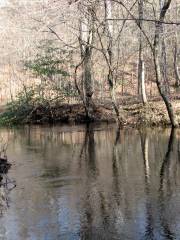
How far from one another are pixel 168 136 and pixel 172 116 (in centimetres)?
397

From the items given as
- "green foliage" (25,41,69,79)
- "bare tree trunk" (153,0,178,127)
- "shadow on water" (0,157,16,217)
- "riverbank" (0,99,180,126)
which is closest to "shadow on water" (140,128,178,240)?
"shadow on water" (0,157,16,217)

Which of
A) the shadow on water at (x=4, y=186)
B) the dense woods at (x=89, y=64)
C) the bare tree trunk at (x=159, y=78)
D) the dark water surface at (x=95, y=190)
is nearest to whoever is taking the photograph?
the dark water surface at (x=95, y=190)

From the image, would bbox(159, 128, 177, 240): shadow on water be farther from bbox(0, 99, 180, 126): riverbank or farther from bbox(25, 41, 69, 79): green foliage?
bbox(25, 41, 69, 79): green foliage

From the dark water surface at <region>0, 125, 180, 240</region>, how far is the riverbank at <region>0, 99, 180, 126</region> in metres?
5.57

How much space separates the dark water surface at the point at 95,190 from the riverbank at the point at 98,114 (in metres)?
5.57

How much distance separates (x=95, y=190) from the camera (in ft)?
46.7

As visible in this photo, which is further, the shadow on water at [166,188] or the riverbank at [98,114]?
the riverbank at [98,114]

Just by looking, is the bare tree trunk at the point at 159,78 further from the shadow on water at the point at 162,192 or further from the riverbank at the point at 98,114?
the shadow on water at the point at 162,192

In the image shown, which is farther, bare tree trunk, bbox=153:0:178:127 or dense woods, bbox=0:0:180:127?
dense woods, bbox=0:0:180:127

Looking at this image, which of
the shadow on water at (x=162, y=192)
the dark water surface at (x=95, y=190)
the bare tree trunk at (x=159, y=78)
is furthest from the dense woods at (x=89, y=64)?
the shadow on water at (x=162, y=192)

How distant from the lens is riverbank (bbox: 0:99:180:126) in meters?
31.4

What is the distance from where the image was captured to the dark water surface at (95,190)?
1055 centimetres

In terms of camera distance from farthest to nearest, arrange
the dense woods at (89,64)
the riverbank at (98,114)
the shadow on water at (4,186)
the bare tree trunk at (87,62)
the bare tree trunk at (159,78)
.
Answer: the bare tree trunk at (87,62)
the riverbank at (98,114)
the dense woods at (89,64)
the bare tree trunk at (159,78)
the shadow on water at (4,186)

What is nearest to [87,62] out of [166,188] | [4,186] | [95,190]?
[4,186]
